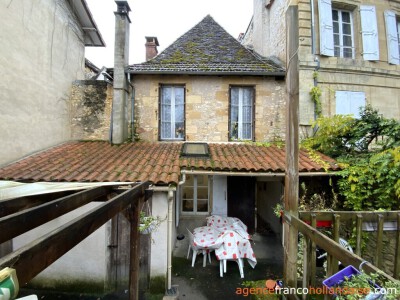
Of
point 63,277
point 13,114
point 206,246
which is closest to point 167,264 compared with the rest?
point 206,246

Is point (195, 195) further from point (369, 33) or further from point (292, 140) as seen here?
point (369, 33)

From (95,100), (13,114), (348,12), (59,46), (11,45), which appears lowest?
(13,114)

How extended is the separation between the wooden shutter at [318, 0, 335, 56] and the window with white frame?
4.93ft

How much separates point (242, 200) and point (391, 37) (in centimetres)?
820

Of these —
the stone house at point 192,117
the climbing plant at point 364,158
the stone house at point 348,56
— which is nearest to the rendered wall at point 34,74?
the stone house at point 192,117

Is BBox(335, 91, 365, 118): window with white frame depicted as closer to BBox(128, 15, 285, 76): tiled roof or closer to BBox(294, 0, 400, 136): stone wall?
BBox(294, 0, 400, 136): stone wall

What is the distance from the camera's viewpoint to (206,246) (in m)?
5.96

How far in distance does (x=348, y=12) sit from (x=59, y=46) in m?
10.8

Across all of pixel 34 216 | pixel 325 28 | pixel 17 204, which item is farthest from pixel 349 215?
pixel 325 28

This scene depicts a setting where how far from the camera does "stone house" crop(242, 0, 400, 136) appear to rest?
7598mm

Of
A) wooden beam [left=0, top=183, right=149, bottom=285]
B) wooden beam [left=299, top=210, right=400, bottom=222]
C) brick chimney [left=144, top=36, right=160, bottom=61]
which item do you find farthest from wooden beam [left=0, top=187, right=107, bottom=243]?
brick chimney [left=144, top=36, right=160, bottom=61]

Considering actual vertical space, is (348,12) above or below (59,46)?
above

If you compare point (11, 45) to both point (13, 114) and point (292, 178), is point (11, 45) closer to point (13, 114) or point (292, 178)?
point (13, 114)

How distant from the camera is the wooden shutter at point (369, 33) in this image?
7809 millimetres
